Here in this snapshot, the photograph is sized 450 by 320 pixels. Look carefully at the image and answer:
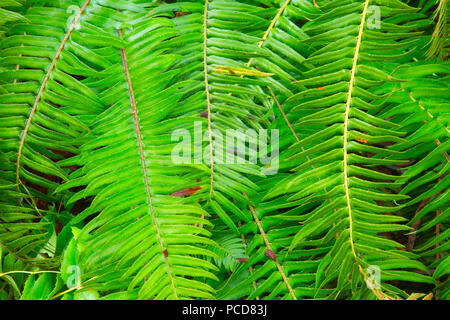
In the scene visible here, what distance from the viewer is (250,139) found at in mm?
729

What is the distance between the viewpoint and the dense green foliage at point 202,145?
673mm

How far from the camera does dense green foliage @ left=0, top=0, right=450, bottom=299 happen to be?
67 cm

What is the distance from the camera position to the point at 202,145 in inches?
28.3

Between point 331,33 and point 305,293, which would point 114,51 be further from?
point 305,293

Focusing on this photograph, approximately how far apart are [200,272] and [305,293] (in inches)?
9.3

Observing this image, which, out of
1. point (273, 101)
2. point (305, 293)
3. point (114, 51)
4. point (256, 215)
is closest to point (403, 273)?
point (305, 293)

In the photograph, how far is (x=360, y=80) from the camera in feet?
2.24

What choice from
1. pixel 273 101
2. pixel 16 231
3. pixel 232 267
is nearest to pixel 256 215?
pixel 232 267

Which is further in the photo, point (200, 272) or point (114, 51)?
point (114, 51)

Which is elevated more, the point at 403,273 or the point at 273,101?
the point at 273,101
